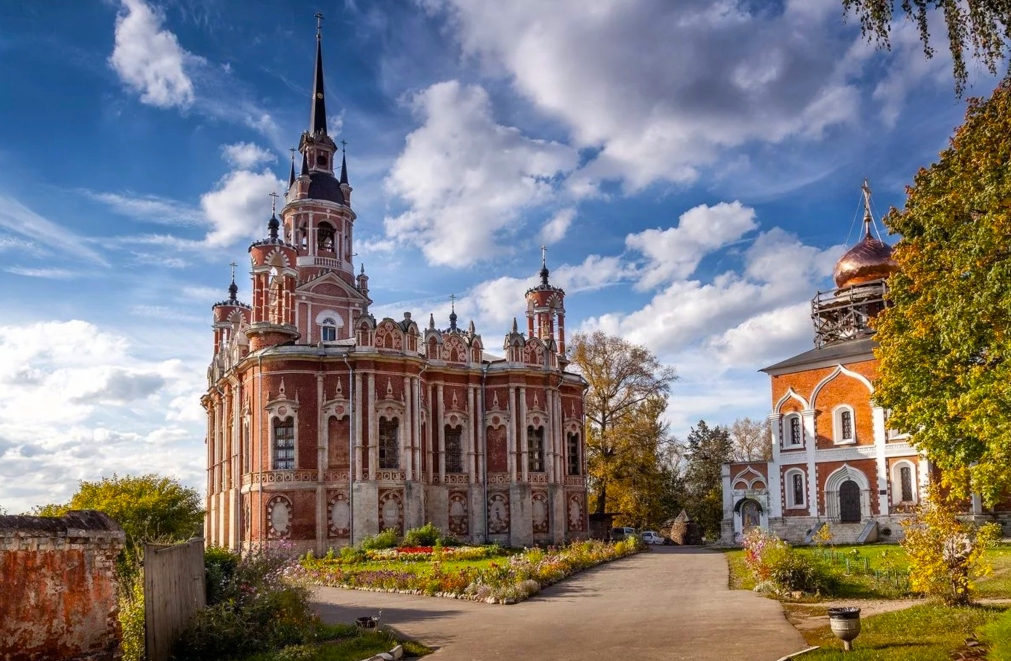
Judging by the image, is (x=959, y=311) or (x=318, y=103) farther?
(x=318, y=103)

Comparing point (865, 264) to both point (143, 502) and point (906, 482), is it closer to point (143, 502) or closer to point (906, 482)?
point (906, 482)

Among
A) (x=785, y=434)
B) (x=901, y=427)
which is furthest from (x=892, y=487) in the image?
(x=901, y=427)

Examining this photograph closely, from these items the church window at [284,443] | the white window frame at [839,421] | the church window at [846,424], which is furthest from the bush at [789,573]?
the church window at [846,424]

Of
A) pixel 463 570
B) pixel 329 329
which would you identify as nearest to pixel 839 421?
pixel 329 329

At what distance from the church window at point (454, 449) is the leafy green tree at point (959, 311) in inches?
782

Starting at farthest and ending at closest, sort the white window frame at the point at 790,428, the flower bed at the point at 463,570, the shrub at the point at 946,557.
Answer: the white window frame at the point at 790,428
the flower bed at the point at 463,570
the shrub at the point at 946,557

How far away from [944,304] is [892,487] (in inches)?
950

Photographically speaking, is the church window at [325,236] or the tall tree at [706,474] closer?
the church window at [325,236]

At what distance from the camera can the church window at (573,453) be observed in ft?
140

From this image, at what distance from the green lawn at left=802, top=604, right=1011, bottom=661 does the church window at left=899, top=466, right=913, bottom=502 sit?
995 inches

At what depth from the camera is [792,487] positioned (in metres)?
43.2

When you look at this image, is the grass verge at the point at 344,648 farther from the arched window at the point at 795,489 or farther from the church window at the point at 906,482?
the arched window at the point at 795,489

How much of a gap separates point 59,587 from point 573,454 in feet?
108

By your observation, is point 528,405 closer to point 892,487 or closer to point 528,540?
point 528,540
